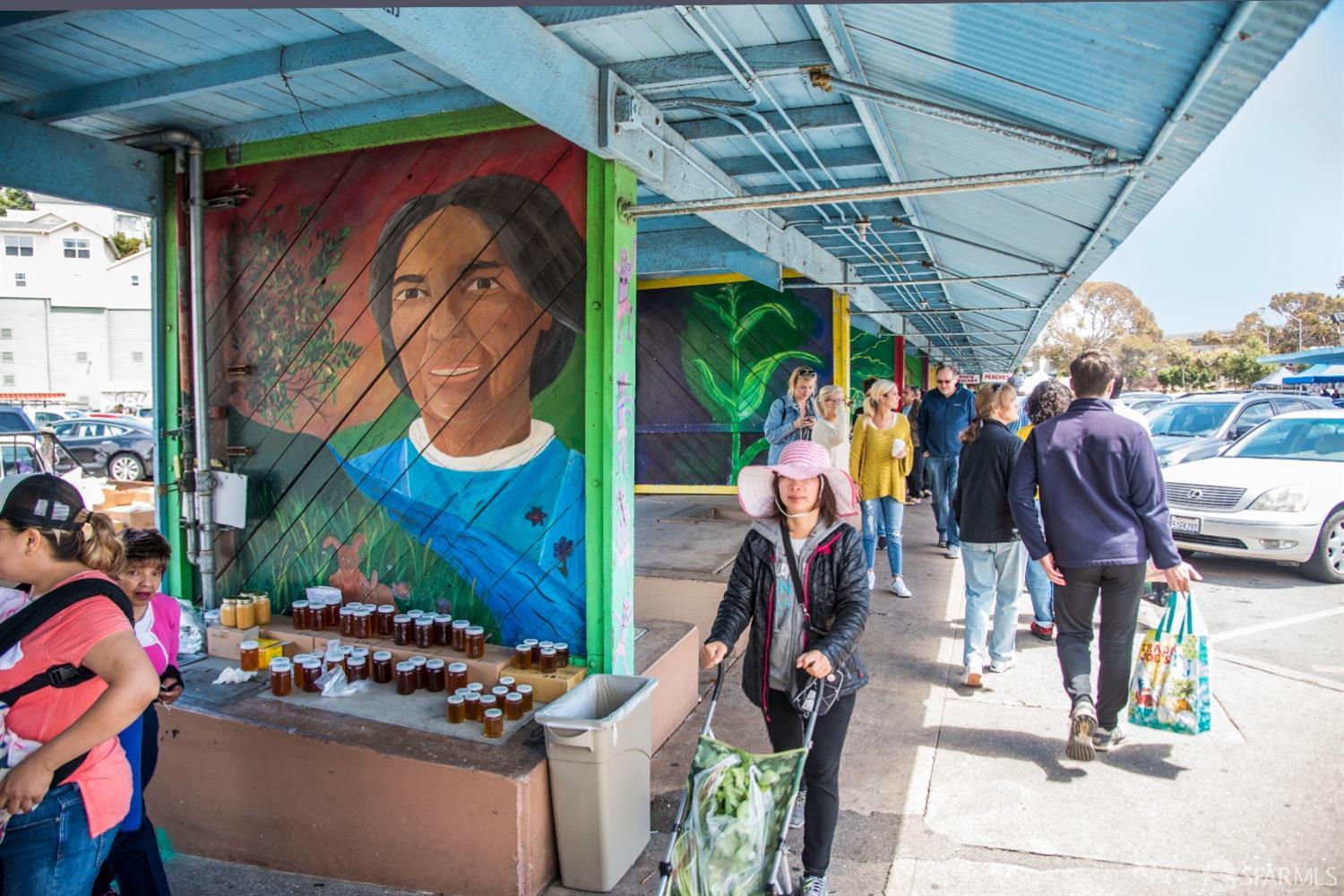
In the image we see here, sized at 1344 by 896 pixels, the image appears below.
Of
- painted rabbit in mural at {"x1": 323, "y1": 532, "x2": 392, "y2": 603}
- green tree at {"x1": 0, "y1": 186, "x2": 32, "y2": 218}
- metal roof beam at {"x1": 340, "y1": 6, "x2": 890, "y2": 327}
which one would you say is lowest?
painted rabbit in mural at {"x1": 323, "y1": 532, "x2": 392, "y2": 603}

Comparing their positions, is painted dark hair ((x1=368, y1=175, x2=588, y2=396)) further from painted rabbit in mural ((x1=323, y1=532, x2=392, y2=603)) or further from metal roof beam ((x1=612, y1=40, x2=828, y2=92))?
painted rabbit in mural ((x1=323, y1=532, x2=392, y2=603))

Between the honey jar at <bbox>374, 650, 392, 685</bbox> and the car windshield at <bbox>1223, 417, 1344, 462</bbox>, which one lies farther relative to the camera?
the car windshield at <bbox>1223, 417, 1344, 462</bbox>

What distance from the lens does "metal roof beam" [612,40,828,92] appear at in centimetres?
339

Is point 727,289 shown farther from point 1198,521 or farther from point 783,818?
point 783,818

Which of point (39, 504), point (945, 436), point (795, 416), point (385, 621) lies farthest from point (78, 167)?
point (945, 436)

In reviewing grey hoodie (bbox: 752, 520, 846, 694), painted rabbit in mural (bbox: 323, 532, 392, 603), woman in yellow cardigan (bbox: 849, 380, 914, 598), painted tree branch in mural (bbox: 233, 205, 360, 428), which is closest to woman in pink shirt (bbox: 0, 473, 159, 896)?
grey hoodie (bbox: 752, 520, 846, 694)

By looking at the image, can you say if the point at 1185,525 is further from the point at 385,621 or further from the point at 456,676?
the point at 385,621

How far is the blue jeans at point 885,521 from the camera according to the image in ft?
22.3

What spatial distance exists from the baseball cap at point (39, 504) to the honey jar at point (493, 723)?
169cm

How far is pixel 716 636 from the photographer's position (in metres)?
3.02

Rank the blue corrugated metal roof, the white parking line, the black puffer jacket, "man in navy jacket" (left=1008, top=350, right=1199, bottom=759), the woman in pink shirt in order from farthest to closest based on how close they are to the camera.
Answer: the white parking line
"man in navy jacket" (left=1008, top=350, right=1199, bottom=759)
the black puffer jacket
the blue corrugated metal roof
the woman in pink shirt

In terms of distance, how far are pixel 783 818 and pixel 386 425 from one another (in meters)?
2.99

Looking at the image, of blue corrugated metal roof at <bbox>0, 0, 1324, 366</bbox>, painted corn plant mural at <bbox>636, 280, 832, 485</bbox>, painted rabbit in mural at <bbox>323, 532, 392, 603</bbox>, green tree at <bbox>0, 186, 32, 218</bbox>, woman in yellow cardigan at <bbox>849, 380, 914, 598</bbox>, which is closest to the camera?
blue corrugated metal roof at <bbox>0, 0, 1324, 366</bbox>

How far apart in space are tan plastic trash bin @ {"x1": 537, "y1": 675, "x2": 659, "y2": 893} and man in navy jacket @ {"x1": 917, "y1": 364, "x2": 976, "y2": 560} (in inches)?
236
